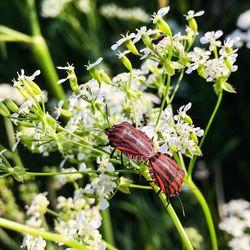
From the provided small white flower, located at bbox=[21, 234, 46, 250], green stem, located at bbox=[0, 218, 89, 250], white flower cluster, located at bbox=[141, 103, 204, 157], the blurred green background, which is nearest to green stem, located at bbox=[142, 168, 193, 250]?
white flower cluster, located at bbox=[141, 103, 204, 157]

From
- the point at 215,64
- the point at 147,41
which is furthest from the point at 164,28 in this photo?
the point at 215,64

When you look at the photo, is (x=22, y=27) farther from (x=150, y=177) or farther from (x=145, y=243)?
(x=150, y=177)

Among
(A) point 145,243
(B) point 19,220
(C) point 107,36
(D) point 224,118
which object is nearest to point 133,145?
(B) point 19,220

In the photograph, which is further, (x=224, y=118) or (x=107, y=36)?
(x=107, y=36)

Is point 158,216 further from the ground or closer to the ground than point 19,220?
further from the ground

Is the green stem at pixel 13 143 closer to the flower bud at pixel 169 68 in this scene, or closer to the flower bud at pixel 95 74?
the flower bud at pixel 95 74

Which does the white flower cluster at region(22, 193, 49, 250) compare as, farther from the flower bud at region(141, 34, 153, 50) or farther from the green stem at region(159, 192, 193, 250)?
the flower bud at region(141, 34, 153, 50)

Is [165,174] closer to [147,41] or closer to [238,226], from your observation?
[147,41]
